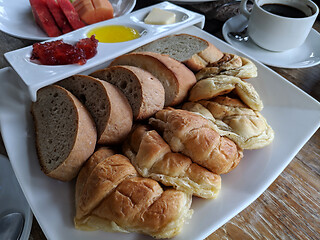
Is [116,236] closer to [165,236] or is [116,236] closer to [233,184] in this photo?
[165,236]

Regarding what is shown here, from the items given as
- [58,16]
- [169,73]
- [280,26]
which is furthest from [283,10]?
[58,16]

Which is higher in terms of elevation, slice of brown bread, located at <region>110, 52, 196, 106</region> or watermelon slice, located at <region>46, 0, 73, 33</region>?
slice of brown bread, located at <region>110, 52, 196, 106</region>

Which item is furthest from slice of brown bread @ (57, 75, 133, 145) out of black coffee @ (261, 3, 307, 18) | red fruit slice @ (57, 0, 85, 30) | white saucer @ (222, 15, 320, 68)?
black coffee @ (261, 3, 307, 18)

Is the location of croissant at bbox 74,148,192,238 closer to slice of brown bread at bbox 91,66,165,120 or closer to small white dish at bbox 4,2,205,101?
slice of brown bread at bbox 91,66,165,120

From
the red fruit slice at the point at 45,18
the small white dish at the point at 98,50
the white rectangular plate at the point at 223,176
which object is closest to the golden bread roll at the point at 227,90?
the white rectangular plate at the point at 223,176

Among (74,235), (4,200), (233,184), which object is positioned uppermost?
(233,184)

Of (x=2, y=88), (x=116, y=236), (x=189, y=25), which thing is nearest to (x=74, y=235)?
(x=116, y=236)
